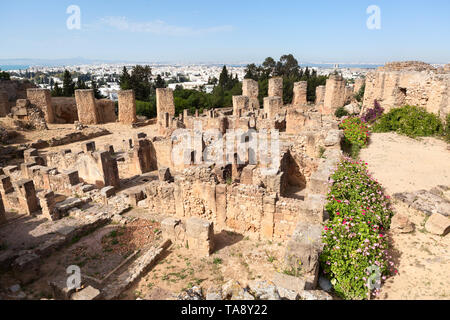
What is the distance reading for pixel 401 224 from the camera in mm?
6172

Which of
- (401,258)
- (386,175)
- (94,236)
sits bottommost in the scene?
(94,236)

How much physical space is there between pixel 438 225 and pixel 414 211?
86 cm

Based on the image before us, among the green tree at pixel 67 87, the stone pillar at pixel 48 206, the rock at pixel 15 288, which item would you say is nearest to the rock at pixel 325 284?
the rock at pixel 15 288

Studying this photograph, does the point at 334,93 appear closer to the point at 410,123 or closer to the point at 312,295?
the point at 410,123

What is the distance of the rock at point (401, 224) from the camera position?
614 cm

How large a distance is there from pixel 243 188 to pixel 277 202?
1.00m

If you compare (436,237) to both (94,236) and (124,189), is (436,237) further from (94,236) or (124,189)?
(124,189)

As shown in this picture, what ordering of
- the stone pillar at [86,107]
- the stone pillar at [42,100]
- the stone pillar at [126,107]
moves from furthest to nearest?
1. the stone pillar at [126,107]
2. the stone pillar at [86,107]
3. the stone pillar at [42,100]

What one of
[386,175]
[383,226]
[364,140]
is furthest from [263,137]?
[383,226]

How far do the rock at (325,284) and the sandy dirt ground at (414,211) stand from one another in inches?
32.0

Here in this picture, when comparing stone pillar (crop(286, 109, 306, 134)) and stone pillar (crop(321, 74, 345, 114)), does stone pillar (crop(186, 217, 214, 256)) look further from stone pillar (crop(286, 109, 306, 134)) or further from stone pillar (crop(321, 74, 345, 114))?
stone pillar (crop(321, 74, 345, 114))

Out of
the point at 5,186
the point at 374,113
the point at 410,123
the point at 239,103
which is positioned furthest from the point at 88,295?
the point at 239,103

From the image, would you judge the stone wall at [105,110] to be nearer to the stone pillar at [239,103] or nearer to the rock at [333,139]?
the stone pillar at [239,103]

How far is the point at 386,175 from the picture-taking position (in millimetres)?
8750
